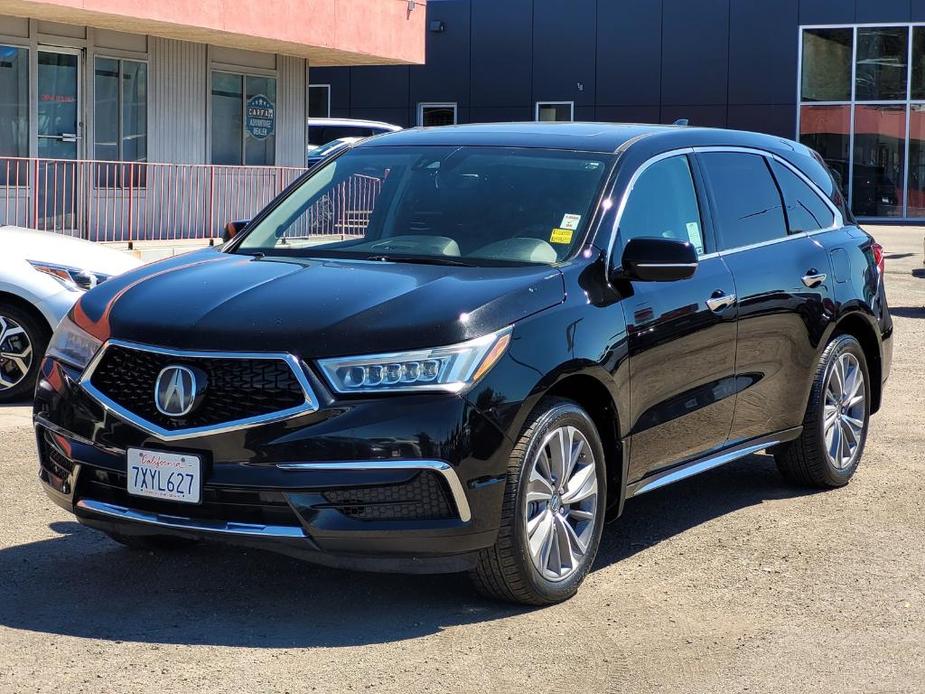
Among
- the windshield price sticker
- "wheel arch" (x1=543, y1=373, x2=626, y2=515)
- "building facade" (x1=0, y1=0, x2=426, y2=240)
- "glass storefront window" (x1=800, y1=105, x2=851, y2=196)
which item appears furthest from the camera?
"glass storefront window" (x1=800, y1=105, x2=851, y2=196)

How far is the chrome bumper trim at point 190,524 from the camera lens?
15.2ft

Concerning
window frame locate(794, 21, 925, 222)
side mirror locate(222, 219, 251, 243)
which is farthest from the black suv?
window frame locate(794, 21, 925, 222)

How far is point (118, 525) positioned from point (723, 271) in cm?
281

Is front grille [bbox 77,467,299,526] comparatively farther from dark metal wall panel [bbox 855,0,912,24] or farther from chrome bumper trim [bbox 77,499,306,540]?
dark metal wall panel [bbox 855,0,912,24]

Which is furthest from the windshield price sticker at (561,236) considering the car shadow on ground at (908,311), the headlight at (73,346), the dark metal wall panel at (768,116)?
the dark metal wall panel at (768,116)

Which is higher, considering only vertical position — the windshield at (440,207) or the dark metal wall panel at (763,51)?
the dark metal wall panel at (763,51)

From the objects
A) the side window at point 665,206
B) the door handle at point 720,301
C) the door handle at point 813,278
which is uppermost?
the side window at point 665,206

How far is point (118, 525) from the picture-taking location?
4.89 metres

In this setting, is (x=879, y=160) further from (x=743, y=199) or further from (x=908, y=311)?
(x=743, y=199)

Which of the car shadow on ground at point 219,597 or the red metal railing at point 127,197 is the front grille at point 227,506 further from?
the red metal railing at point 127,197

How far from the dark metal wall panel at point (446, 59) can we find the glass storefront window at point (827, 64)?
963 cm

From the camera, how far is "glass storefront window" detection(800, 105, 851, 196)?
39156 millimetres

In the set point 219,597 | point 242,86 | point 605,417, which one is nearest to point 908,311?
point 242,86

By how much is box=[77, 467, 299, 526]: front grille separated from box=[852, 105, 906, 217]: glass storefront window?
3610cm
